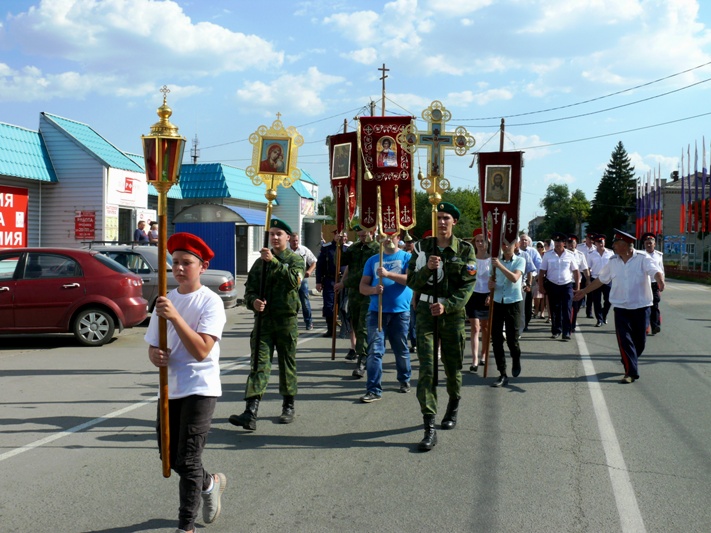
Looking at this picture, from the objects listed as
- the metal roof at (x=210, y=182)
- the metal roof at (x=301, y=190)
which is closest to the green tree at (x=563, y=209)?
the metal roof at (x=301, y=190)

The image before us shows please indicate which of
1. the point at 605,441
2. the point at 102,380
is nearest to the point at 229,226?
the point at 102,380

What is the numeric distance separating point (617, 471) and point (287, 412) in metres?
2.91

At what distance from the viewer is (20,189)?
21156 millimetres

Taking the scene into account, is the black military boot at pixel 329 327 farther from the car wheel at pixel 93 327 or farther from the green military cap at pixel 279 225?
the green military cap at pixel 279 225

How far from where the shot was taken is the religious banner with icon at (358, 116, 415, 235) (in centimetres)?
1007

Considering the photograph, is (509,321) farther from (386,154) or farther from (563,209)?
(563,209)

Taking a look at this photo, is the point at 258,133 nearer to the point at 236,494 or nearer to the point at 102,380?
the point at 102,380

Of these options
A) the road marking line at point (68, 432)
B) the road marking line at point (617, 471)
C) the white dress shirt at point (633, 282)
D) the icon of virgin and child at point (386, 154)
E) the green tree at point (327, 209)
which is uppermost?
the green tree at point (327, 209)

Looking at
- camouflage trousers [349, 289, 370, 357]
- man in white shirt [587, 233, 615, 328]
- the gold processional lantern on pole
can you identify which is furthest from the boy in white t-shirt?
man in white shirt [587, 233, 615, 328]

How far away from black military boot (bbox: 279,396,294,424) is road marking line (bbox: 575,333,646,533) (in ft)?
8.93

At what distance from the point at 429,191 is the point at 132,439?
12.0 feet

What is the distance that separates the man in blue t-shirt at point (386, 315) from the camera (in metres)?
7.71

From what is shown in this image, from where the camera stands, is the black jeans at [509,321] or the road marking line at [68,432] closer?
the road marking line at [68,432]

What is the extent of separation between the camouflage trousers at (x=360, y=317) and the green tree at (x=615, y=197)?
9377 cm
